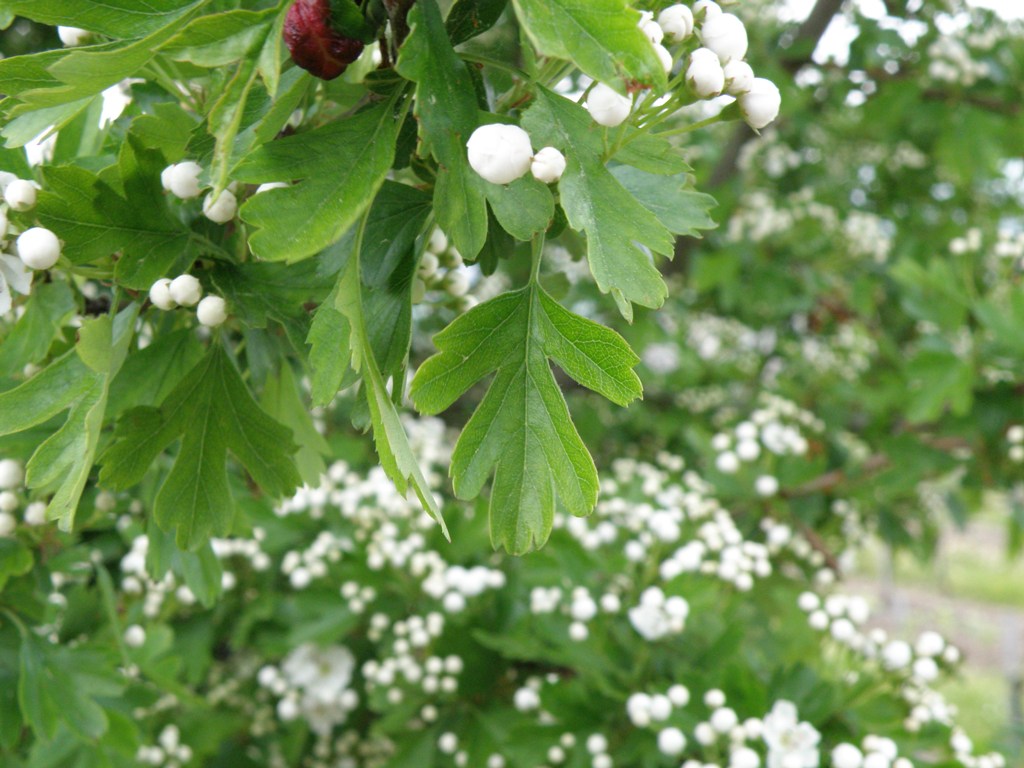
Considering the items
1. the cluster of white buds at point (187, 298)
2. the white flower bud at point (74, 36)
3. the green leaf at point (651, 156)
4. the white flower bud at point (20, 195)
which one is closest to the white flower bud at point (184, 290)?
the cluster of white buds at point (187, 298)

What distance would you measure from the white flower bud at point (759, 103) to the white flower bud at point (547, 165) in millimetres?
125

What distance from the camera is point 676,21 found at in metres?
0.52

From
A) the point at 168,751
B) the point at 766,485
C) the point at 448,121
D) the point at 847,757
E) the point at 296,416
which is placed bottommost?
the point at 168,751

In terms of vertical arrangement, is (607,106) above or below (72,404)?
above

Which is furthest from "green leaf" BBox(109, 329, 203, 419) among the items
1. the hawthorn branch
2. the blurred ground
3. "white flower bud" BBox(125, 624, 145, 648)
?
the blurred ground

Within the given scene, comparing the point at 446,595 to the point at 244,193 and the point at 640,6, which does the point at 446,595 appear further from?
the point at 640,6

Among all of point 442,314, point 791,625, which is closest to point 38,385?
point 791,625

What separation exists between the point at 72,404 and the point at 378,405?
0.24 m

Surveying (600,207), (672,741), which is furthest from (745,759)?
(600,207)

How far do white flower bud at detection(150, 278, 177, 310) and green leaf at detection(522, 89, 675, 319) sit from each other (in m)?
0.29

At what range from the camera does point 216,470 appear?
696mm

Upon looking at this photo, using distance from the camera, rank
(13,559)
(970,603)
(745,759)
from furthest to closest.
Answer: (970,603) → (745,759) → (13,559)

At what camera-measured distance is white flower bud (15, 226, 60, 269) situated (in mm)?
584

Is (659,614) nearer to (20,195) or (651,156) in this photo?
(651,156)
